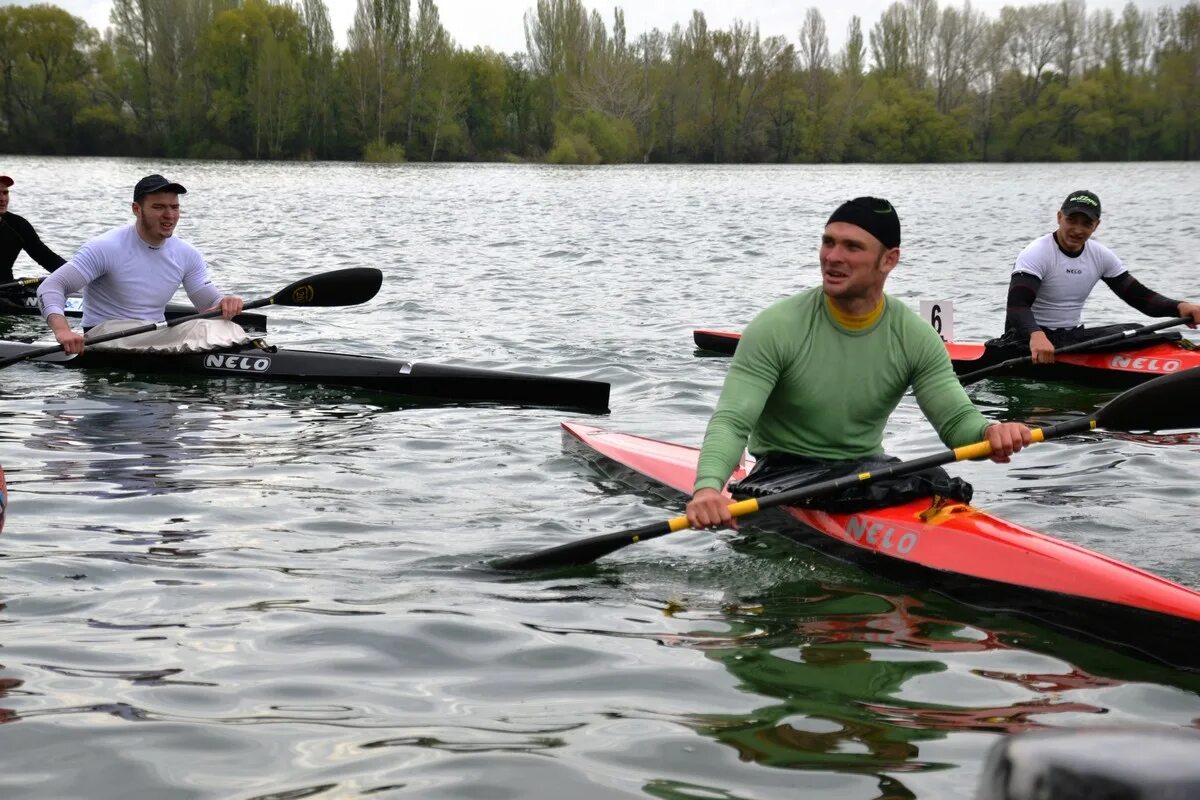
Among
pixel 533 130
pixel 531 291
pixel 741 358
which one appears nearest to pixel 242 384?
pixel 741 358

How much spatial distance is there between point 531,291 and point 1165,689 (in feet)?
50.5

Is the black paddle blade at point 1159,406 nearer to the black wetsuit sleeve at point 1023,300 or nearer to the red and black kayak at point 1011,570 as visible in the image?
the red and black kayak at point 1011,570

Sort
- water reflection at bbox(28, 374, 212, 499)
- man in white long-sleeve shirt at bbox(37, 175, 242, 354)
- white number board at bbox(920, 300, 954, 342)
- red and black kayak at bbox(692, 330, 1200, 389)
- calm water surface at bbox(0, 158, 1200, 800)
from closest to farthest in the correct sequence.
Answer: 1. calm water surface at bbox(0, 158, 1200, 800)
2. water reflection at bbox(28, 374, 212, 499)
3. man in white long-sleeve shirt at bbox(37, 175, 242, 354)
4. red and black kayak at bbox(692, 330, 1200, 389)
5. white number board at bbox(920, 300, 954, 342)

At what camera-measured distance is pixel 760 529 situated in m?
6.30

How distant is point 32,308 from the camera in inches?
545

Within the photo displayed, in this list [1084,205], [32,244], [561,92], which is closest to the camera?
[1084,205]

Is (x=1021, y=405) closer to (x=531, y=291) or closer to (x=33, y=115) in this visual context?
(x=531, y=291)

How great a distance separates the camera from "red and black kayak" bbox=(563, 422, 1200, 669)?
4.59 m

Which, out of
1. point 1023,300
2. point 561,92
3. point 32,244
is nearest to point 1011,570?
point 1023,300

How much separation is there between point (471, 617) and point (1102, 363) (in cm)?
710

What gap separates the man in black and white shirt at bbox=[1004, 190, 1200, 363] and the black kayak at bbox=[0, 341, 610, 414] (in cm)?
343

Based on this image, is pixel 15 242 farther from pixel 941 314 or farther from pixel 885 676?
pixel 885 676

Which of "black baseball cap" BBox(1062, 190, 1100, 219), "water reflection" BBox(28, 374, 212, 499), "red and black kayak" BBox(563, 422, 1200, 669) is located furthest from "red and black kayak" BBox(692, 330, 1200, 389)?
"red and black kayak" BBox(563, 422, 1200, 669)

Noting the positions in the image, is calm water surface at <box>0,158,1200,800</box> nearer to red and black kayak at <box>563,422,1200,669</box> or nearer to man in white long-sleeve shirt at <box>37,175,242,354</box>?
red and black kayak at <box>563,422,1200,669</box>
